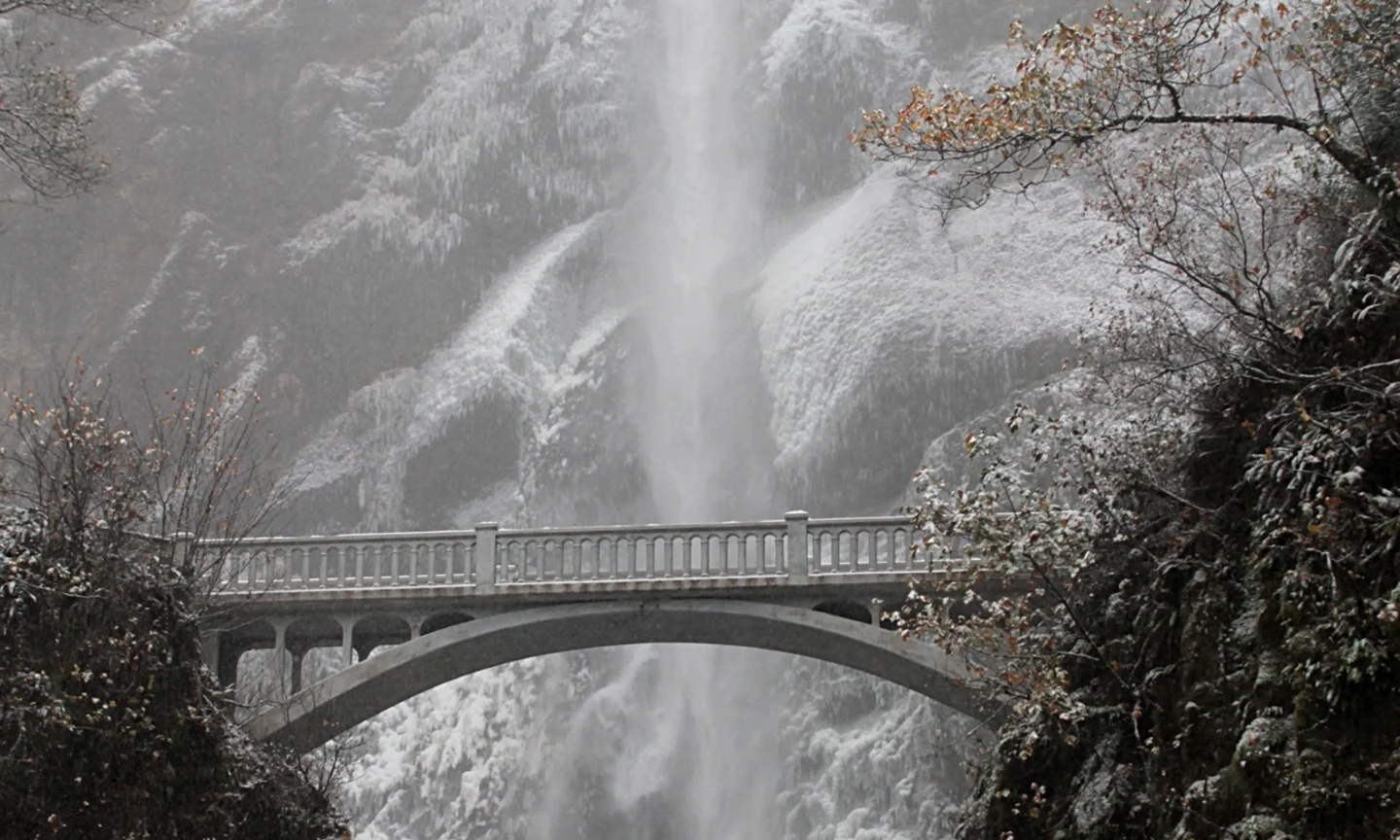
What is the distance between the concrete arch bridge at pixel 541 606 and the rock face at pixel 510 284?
1636 centimetres

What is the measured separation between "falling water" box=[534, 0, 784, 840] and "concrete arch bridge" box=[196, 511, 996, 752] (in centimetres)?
1810

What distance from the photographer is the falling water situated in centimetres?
4231

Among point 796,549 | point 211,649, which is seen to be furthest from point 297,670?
point 796,549

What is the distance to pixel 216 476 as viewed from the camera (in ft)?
66.0

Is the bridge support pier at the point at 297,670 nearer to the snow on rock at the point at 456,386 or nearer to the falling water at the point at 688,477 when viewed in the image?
the falling water at the point at 688,477

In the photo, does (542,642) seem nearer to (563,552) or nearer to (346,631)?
(563,552)

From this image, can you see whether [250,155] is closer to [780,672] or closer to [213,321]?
[213,321]

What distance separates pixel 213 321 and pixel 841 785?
2606cm

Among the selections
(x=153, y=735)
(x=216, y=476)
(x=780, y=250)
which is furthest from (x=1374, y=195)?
(x=780, y=250)

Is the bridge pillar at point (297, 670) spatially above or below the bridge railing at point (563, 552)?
below

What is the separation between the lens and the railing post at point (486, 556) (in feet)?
79.7

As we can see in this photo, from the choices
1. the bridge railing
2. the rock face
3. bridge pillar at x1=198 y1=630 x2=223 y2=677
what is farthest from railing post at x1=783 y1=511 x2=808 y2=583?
the rock face

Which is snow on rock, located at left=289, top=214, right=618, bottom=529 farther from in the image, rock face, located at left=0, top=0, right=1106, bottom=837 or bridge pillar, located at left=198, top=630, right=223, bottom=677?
bridge pillar, located at left=198, top=630, right=223, bottom=677

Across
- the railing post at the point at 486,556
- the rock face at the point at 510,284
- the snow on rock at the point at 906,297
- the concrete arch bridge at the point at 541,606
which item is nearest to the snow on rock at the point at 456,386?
the rock face at the point at 510,284
